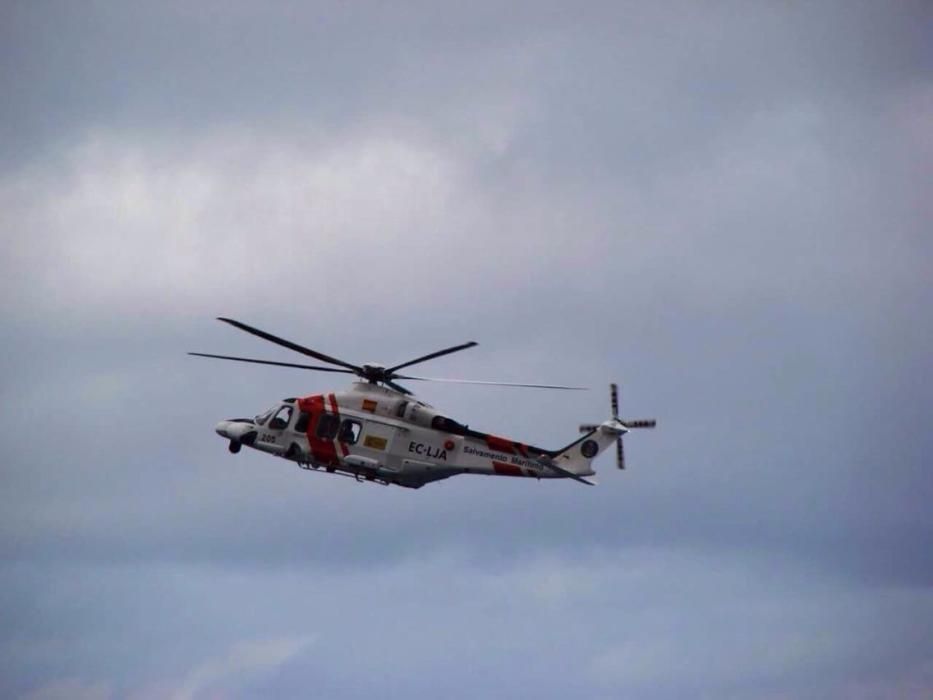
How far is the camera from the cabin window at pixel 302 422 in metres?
85.4

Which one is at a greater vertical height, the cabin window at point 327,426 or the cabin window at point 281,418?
the cabin window at point 281,418

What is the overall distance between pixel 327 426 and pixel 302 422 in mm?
A: 1467

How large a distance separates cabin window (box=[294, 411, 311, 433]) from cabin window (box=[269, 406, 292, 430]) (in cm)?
62

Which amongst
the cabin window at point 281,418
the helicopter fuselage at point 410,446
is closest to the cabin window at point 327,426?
the helicopter fuselage at point 410,446

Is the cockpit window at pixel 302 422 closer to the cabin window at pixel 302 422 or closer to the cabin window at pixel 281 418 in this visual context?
the cabin window at pixel 302 422

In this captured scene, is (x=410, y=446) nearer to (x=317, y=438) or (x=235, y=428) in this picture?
(x=317, y=438)

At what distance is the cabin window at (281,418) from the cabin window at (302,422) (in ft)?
2.02

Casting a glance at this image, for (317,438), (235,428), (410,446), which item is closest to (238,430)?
(235,428)

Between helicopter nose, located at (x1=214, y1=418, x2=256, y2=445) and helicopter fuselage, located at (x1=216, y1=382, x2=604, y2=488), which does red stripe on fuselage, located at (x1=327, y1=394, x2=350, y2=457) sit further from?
helicopter nose, located at (x1=214, y1=418, x2=256, y2=445)

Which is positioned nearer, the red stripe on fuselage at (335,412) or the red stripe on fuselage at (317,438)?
the red stripe on fuselage at (335,412)

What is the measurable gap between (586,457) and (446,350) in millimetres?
9145

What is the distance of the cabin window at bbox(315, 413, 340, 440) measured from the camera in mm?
84562

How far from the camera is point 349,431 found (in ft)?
Result: 276

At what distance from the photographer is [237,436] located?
287ft
